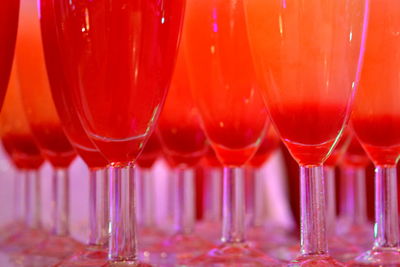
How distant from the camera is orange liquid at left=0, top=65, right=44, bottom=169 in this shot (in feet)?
3.80

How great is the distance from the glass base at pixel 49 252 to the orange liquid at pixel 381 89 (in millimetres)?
368

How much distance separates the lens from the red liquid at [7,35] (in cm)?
76

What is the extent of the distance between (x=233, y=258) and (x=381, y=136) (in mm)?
218

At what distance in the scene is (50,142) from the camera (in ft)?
3.36

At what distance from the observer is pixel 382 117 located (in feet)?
2.68

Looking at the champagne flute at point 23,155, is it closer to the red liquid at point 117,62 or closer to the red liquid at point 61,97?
the red liquid at point 61,97

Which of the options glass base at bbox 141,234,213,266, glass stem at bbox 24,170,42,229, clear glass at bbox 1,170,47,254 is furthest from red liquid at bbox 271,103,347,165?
glass stem at bbox 24,170,42,229

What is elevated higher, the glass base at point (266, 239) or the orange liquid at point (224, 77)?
the orange liquid at point (224, 77)

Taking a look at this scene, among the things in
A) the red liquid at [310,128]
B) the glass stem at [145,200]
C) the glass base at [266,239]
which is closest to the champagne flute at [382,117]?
the red liquid at [310,128]

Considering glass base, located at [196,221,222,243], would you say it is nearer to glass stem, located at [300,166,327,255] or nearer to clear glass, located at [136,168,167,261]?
clear glass, located at [136,168,167,261]

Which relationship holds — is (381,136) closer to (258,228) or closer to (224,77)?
(224,77)

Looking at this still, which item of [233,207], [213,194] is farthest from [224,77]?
[213,194]

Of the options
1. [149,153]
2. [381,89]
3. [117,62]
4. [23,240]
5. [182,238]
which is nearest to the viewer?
[117,62]

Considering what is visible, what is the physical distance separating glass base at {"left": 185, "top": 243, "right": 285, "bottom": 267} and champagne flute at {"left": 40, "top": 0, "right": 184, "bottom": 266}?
134mm
